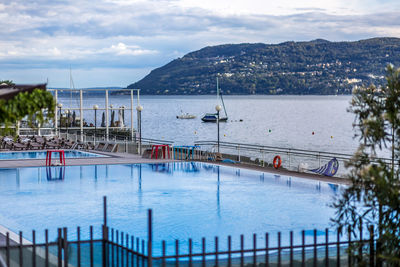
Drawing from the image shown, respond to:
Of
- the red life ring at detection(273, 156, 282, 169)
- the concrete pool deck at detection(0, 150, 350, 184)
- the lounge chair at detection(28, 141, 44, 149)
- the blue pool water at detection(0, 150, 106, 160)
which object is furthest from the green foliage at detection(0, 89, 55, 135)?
the lounge chair at detection(28, 141, 44, 149)

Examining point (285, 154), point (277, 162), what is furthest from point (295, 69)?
point (277, 162)

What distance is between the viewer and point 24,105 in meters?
5.98

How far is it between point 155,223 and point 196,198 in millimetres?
3513

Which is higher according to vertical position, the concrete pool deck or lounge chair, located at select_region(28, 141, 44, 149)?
lounge chair, located at select_region(28, 141, 44, 149)

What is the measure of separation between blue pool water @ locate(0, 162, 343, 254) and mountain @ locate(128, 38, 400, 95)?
134 m

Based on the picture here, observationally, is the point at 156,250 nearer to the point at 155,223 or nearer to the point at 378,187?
the point at 155,223

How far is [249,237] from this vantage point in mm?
12672

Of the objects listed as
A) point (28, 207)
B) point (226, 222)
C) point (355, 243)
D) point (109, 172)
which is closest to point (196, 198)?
point (226, 222)

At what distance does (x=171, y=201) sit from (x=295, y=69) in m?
167

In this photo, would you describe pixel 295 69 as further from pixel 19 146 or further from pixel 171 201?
pixel 171 201

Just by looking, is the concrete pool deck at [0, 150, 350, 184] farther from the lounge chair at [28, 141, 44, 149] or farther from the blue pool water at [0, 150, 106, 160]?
the lounge chair at [28, 141, 44, 149]

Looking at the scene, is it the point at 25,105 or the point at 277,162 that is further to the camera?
the point at 277,162

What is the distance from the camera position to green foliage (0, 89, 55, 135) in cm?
590

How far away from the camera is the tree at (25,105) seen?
5.90 m
